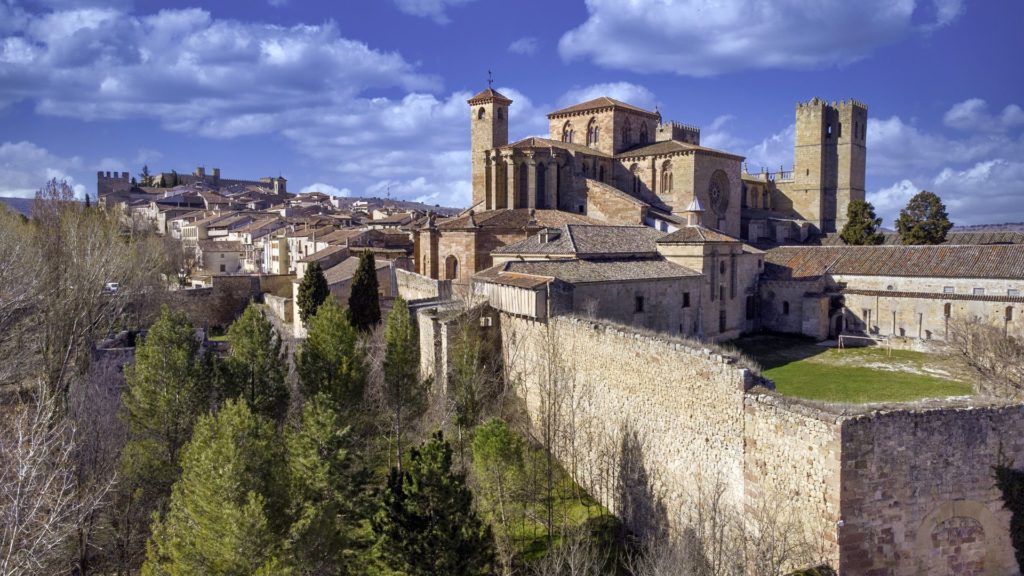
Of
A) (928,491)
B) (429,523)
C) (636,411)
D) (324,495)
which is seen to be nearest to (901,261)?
(636,411)

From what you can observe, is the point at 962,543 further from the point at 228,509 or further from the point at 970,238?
the point at 970,238

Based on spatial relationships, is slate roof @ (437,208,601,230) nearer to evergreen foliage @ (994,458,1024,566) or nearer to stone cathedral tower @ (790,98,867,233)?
evergreen foliage @ (994,458,1024,566)

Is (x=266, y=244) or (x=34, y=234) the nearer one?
(x=34, y=234)

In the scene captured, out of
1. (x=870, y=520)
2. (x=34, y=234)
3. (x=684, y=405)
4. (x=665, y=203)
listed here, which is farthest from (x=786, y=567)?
(x=665, y=203)

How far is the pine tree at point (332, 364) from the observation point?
18047 mm

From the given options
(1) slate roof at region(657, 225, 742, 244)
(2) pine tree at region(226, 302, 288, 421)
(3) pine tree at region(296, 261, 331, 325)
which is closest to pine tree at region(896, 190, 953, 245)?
(1) slate roof at region(657, 225, 742, 244)

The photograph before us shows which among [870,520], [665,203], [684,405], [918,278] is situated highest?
[665,203]

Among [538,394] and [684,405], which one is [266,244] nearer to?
[538,394]

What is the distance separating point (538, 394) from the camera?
18781 mm

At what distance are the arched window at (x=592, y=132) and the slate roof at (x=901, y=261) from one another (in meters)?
11.3

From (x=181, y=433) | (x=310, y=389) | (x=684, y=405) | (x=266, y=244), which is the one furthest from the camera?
(x=266, y=244)

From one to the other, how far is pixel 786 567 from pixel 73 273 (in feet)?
66.1

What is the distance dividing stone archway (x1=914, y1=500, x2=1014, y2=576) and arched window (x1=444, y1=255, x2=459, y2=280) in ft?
74.6

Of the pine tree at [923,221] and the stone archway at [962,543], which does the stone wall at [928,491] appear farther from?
the pine tree at [923,221]
